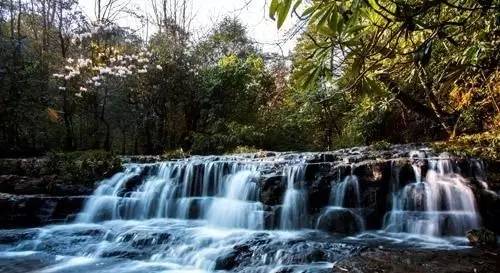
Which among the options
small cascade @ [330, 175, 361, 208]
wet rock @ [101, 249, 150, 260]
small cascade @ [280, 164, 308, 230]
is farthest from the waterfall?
wet rock @ [101, 249, 150, 260]

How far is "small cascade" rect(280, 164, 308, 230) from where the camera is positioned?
24.5 ft

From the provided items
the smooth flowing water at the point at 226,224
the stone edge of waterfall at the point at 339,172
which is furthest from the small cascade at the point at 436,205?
the stone edge of waterfall at the point at 339,172

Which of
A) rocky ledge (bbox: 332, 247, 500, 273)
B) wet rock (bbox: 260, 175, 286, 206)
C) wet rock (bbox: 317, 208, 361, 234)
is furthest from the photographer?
wet rock (bbox: 260, 175, 286, 206)

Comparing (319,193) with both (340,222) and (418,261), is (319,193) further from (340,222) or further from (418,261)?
(418,261)

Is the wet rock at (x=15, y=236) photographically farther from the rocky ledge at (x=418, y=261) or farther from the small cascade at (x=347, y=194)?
the rocky ledge at (x=418, y=261)

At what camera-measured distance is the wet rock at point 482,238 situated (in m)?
5.48

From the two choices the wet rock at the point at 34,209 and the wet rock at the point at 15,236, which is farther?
the wet rock at the point at 34,209

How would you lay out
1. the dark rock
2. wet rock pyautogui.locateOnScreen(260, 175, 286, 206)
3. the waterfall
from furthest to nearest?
the waterfall → wet rock pyautogui.locateOnScreen(260, 175, 286, 206) → the dark rock

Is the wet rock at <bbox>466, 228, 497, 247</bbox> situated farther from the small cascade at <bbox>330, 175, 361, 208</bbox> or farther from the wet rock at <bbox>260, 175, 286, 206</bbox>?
Result: the wet rock at <bbox>260, 175, 286, 206</bbox>

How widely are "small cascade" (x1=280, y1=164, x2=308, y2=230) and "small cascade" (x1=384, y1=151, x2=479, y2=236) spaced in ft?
4.54

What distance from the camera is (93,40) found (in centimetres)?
1619

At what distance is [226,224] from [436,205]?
136 inches

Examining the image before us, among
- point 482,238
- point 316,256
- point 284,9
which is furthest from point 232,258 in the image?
point 284,9

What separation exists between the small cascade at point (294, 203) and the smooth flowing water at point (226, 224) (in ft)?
0.06
